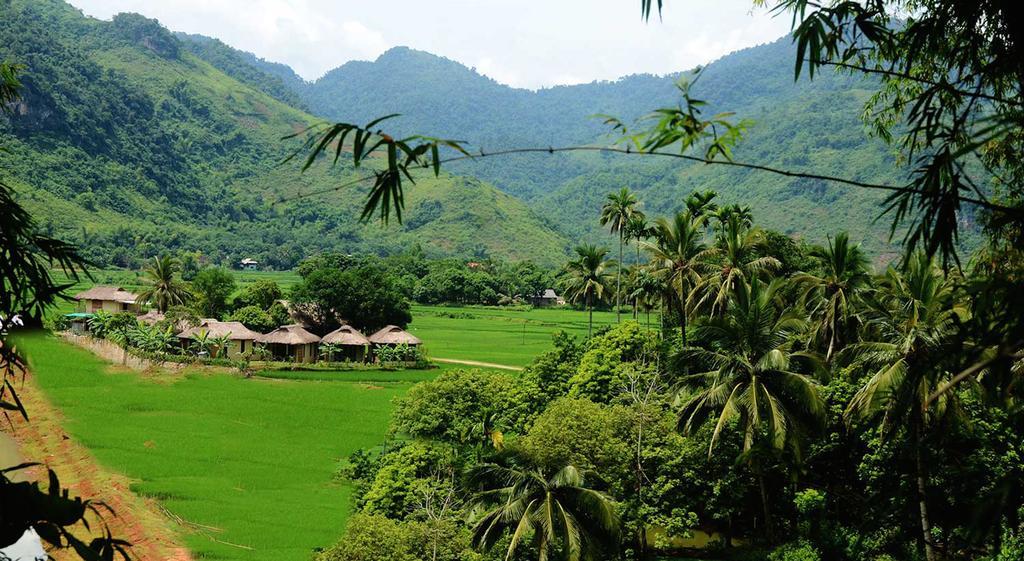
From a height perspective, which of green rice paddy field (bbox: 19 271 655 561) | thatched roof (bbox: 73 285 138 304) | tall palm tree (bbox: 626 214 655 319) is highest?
tall palm tree (bbox: 626 214 655 319)

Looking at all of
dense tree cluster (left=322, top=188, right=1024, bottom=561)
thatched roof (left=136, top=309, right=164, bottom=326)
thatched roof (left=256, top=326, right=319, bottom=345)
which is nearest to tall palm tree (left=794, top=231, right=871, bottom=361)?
dense tree cluster (left=322, top=188, right=1024, bottom=561)

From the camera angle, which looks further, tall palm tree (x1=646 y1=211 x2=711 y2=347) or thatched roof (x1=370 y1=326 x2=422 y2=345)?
thatched roof (x1=370 y1=326 x2=422 y2=345)

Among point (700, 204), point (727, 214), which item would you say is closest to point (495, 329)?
point (700, 204)

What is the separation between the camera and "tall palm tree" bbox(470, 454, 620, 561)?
14.1 m

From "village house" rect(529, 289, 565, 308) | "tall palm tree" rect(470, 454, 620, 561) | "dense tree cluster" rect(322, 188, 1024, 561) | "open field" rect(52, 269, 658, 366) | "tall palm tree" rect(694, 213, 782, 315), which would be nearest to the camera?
"tall palm tree" rect(470, 454, 620, 561)

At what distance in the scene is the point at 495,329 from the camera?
6072 centimetres

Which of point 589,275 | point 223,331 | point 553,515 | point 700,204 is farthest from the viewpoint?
point 223,331

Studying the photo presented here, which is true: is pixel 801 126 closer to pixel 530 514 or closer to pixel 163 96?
pixel 163 96

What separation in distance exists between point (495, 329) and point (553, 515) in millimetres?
46532

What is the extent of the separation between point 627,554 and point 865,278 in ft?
30.1

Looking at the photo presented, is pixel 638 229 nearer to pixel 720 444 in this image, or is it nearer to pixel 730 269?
Answer: pixel 730 269

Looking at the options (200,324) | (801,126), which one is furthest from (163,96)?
(200,324)

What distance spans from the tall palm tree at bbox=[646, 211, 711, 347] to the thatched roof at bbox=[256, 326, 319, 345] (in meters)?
24.6

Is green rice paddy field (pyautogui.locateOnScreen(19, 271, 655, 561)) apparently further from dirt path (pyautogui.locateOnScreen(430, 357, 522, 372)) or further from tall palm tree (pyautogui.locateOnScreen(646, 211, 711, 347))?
tall palm tree (pyautogui.locateOnScreen(646, 211, 711, 347))
